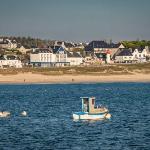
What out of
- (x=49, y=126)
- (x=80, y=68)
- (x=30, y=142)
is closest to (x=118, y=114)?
(x=49, y=126)

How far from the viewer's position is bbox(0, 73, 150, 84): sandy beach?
161750mm

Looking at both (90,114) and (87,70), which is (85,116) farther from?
(87,70)

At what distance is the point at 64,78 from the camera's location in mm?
166125

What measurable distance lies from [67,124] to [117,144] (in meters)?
14.0

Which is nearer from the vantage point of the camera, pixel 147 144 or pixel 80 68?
pixel 147 144

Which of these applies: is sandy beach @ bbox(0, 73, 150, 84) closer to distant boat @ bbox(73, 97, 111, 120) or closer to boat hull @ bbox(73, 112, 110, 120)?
distant boat @ bbox(73, 97, 111, 120)

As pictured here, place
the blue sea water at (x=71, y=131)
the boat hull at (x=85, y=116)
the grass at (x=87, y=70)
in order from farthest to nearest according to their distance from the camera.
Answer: the grass at (x=87, y=70), the boat hull at (x=85, y=116), the blue sea water at (x=71, y=131)

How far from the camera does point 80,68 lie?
181375 mm

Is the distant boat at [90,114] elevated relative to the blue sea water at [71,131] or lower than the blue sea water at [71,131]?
elevated

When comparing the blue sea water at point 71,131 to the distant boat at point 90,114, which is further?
the distant boat at point 90,114

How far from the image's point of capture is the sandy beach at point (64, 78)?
531 feet

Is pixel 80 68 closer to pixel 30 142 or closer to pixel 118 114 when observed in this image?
pixel 118 114

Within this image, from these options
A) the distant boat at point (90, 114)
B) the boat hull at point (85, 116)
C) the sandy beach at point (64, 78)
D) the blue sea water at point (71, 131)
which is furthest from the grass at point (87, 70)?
the boat hull at point (85, 116)

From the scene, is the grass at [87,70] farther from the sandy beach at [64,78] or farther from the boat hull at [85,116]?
the boat hull at [85,116]
